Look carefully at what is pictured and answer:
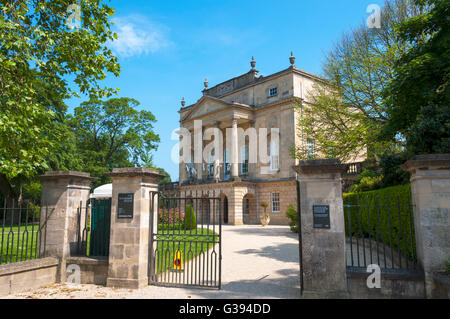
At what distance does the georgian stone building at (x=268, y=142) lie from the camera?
30906 millimetres

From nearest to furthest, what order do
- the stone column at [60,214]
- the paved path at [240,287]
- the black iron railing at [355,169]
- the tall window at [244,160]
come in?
the paved path at [240,287] < the stone column at [60,214] < the black iron railing at [355,169] < the tall window at [244,160]

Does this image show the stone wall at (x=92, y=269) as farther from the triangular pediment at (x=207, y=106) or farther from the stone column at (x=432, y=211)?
the triangular pediment at (x=207, y=106)

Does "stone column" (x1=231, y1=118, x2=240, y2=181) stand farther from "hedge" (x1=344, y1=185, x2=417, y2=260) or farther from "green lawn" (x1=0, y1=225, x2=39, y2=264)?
"green lawn" (x1=0, y1=225, x2=39, y2=264)

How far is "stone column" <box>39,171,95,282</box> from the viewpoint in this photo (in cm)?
787

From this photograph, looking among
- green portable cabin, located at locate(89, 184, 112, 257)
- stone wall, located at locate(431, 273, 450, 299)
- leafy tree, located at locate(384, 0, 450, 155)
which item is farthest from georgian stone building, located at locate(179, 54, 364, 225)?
stone wall, located at locate(431, 273, 450, 299)

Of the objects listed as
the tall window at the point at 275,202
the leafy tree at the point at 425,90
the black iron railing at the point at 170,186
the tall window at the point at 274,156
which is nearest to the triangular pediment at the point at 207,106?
the tall window at the point at 274,156

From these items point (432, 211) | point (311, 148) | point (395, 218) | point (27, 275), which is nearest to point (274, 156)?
point (311, 148)

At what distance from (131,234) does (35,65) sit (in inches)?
246

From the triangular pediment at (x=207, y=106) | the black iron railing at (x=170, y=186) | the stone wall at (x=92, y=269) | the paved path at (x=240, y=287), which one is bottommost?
the paved path at (x=240, y=287)

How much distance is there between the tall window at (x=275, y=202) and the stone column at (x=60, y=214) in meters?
24.9

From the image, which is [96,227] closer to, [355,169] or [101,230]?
[101,230]

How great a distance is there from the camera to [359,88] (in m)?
18.0

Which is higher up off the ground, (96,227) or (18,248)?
(96,227)

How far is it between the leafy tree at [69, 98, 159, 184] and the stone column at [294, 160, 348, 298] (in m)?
31.8
